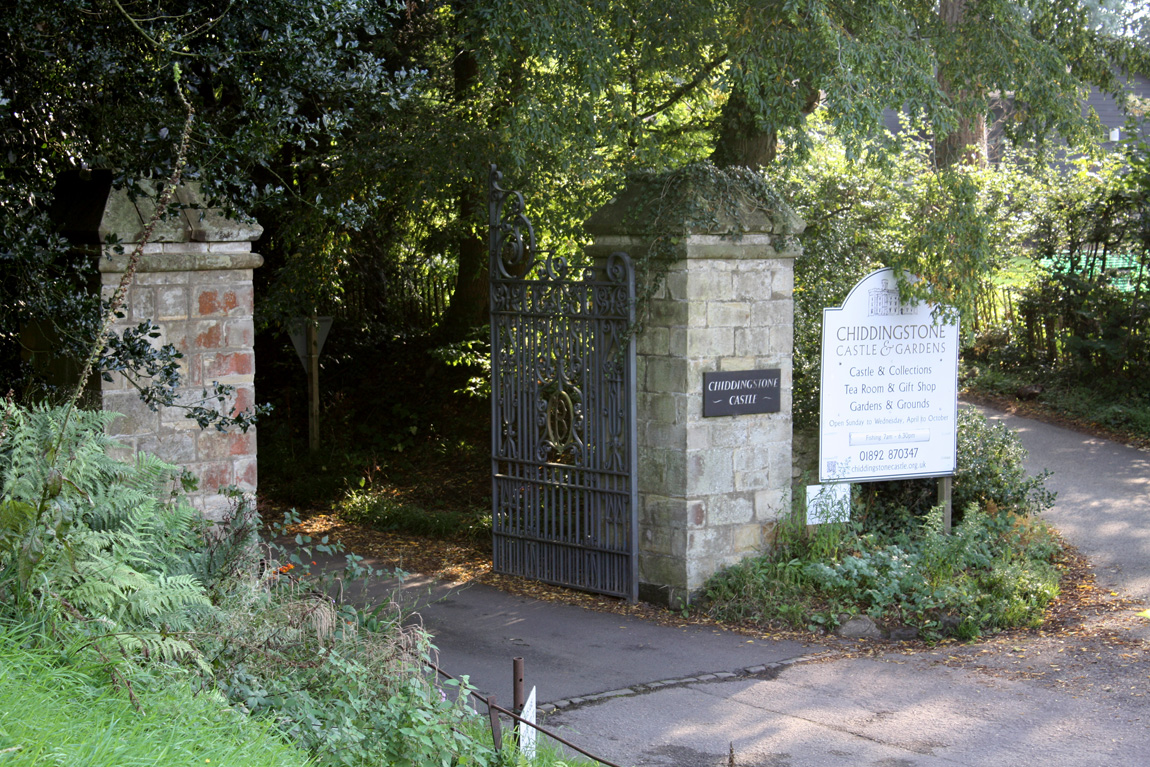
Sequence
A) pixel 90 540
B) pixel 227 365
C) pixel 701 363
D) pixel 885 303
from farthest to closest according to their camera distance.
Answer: pixel 885 303
pixel 701 363
pixel 227 365
pixel 90 540

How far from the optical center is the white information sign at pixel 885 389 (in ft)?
26.3

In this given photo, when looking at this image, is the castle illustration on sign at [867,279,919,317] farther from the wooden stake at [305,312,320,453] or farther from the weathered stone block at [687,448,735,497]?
the wooden stake at [305,312,320,453]

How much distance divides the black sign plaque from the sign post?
0.49 meters

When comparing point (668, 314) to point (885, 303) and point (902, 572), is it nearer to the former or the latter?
point (885, 303)

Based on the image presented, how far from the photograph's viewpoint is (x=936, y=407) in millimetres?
8453

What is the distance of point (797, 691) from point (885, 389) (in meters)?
3.09

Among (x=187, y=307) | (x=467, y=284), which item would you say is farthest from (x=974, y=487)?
(x=467, y=284)

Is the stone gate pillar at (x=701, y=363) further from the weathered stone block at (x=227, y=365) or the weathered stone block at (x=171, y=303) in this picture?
the weathered stone block at (x=171, y=303)

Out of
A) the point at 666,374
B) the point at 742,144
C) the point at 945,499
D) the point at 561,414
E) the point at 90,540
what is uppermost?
the point at 742,144

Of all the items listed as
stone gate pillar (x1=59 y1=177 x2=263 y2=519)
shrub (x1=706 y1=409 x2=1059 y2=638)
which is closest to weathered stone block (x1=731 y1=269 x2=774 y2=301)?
shrub (x1=706 y1=409 x2=1059 y2=638)

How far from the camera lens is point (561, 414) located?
7914 mm

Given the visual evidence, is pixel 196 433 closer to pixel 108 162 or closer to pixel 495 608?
pixel 108 162

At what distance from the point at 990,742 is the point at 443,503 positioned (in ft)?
23.7

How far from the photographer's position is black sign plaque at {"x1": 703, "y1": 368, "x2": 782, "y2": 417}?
7.45 metres
